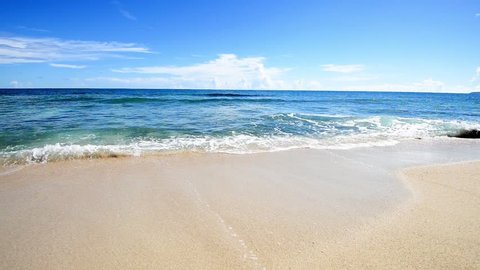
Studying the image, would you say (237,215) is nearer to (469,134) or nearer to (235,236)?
(235,236)

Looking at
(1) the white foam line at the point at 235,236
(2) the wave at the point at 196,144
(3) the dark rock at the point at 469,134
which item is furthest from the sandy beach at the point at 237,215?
(3) the dark rock at the point at 469,134

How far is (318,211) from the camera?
403 centimetres

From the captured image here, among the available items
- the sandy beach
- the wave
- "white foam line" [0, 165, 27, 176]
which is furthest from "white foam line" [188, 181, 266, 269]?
"white foam line" [0, 165, 27, 176]

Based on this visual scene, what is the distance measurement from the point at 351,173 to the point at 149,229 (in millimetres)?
4187

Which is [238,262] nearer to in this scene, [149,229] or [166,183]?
[149,229]

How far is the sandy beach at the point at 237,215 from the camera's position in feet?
9.49

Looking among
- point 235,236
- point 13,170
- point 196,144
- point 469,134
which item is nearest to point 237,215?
point 235,236

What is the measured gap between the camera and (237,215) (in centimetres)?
385

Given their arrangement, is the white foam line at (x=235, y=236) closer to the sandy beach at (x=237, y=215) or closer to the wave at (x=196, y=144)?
the sandy beach at (x=237, y=215)

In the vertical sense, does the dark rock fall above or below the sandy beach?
above

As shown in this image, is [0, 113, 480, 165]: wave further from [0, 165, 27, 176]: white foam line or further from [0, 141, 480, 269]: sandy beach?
[0, 141, 480, 269]: sandy beach

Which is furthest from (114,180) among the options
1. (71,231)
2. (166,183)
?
(71,231)

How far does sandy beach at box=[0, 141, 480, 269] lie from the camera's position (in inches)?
114

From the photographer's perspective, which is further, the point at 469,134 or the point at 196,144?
the point at 469,134
